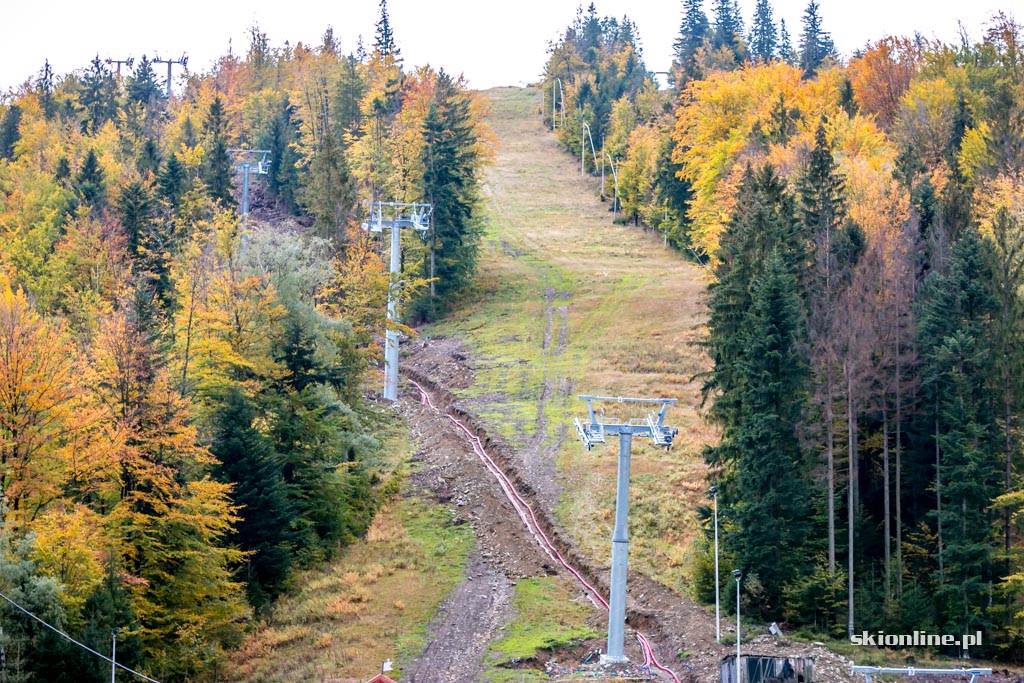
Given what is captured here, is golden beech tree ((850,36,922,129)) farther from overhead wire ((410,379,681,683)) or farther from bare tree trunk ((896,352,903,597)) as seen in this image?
bare tree trunk ((896,352,903,597))

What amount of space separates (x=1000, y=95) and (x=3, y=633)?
54.5m

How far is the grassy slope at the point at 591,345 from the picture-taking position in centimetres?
4784

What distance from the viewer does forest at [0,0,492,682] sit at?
35844 mm

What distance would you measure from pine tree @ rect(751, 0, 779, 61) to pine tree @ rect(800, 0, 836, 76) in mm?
10992

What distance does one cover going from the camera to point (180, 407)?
40.6 metres

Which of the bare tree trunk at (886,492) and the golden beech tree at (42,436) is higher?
the golden beech tree at (42,436)

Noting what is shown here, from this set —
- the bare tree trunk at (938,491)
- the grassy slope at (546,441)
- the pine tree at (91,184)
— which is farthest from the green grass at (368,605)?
the pine tree at (91,184)

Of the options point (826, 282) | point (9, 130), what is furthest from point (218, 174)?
point (826, 282)

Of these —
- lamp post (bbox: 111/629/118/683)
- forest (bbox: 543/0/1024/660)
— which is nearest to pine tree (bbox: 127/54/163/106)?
forest (bbox: 543/0/1024/660)

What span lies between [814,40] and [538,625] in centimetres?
11215

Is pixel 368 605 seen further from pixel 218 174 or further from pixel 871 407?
pixel 218 174

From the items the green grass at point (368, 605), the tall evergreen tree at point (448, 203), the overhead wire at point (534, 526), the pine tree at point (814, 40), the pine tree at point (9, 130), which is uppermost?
the pine tree at point (814, 40)

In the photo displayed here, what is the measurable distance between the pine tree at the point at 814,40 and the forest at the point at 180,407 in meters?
68.9

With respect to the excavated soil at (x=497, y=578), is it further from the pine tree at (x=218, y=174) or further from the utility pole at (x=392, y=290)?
the pine tree at (x=218, y=174)
